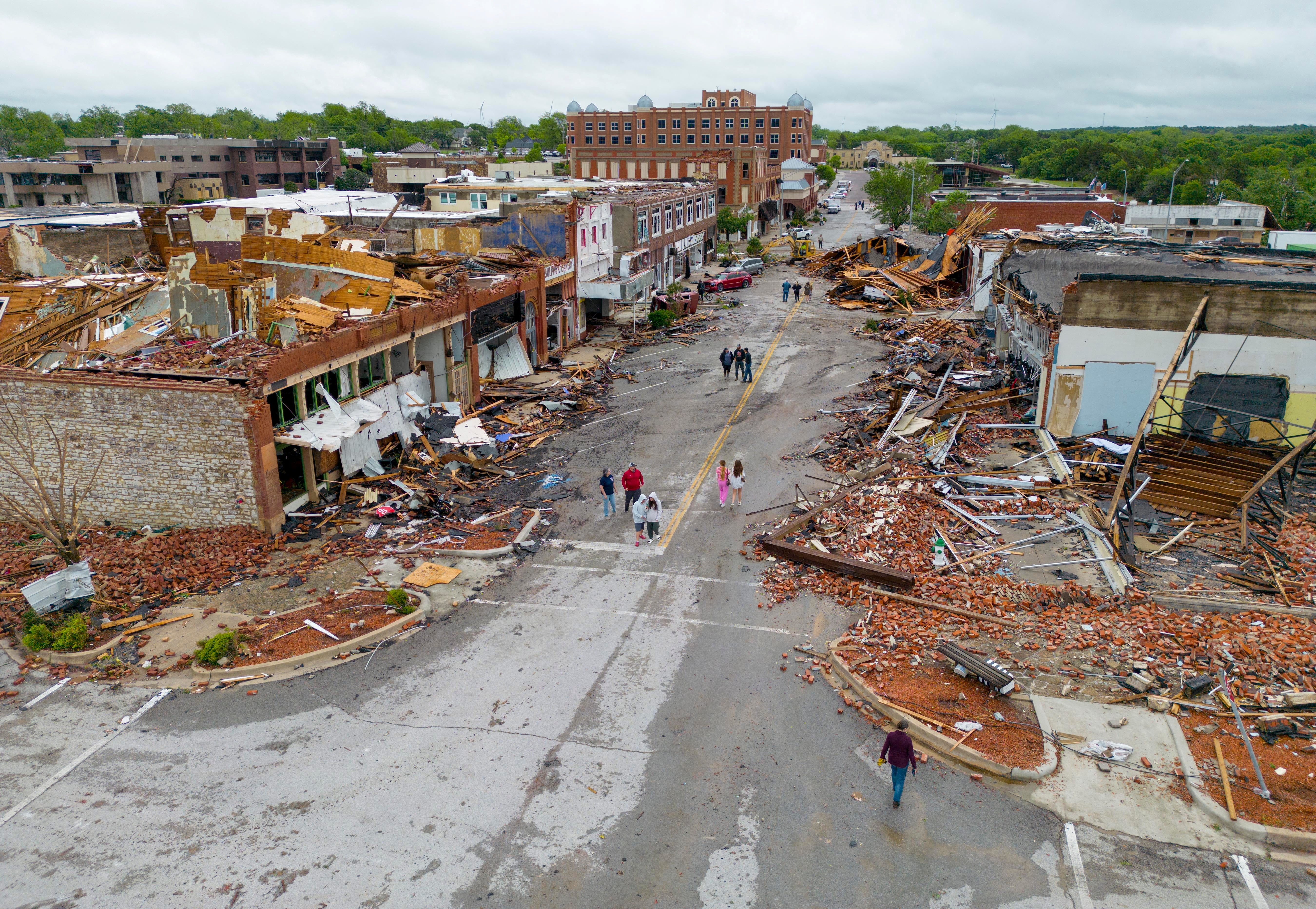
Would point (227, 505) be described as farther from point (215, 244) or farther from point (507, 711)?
point (215, 244)

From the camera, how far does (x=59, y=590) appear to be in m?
14.9

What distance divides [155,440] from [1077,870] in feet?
60.7

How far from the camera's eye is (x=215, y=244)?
103 ft

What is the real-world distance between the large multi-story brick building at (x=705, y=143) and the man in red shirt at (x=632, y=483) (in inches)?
2654

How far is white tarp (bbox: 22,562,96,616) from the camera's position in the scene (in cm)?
1466

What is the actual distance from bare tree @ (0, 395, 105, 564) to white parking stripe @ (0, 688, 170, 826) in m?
6.43

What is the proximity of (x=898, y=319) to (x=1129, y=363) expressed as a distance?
20445 millimetres

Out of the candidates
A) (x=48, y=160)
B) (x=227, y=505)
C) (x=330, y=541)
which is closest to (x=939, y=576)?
(x=330, y=541)

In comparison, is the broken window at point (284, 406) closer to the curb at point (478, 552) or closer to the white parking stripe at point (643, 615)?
the curb at point (478, 552)

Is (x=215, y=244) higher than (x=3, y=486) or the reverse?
higher

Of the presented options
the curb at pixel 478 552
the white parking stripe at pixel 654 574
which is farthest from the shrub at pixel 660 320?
the white parking stripe at pixel 654 574

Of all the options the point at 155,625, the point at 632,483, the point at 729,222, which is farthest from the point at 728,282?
the point at 155,625

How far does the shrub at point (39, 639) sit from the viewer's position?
46.0 feet

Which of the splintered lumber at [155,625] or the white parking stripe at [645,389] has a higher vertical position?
the white parking stripe at [645,389]
